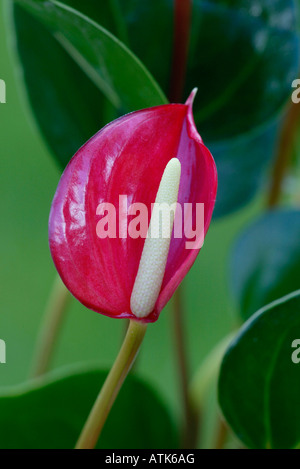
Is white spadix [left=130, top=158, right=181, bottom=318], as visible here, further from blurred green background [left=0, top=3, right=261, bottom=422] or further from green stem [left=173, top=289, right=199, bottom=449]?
blurred green background [left=0, top=3, right=261, bottom=422]

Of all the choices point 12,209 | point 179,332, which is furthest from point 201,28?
point 12,209

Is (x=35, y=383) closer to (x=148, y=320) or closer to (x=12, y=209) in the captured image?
(x=148, y=320)

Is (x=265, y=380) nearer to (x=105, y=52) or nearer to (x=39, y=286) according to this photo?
(x=105, y=52)

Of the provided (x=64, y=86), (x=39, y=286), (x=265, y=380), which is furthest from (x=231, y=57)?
(x=39, y=286)

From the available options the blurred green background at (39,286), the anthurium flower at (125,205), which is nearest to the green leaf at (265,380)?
the anthurium flower at (125,205)

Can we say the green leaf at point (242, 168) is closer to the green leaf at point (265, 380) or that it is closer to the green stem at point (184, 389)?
the green stem at point (184, 389)
